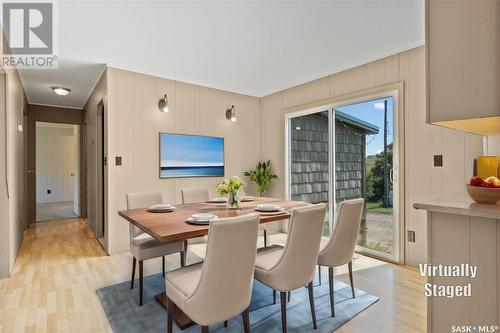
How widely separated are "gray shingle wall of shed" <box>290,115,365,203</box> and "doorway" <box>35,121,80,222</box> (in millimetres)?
5989

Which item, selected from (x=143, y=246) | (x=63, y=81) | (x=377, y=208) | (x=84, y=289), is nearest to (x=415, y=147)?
(x=377, y=208)

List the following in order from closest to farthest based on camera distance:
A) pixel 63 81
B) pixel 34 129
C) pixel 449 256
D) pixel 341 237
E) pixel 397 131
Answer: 1. pixel 449 256
2. pixel 341 237
3. pixel 397 131
4. pixel 63 81
5. pixel 34 129

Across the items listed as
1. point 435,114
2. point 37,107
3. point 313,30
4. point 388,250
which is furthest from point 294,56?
point 37,107

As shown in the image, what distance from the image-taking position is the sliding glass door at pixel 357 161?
3.46 metres

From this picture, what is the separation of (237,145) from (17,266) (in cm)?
350

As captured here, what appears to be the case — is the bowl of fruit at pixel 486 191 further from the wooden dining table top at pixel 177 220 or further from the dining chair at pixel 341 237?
the wooden dining table top at pixel 177 220

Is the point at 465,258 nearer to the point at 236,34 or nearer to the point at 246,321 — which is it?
the point at 246,321

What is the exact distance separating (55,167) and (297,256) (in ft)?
27.1

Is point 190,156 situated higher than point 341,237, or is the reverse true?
point 190,156

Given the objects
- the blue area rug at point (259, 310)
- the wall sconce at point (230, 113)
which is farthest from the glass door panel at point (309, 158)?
the blue area rug at point (259, 310)

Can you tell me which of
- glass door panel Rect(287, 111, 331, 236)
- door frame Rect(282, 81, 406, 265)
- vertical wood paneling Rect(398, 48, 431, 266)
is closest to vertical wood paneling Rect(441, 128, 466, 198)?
vertical wood paneling Rect(398, 48, 431, 266)

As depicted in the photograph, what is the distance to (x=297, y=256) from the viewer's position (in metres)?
1.85

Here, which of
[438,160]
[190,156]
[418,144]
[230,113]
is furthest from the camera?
[230,113]

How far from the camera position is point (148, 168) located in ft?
13.1
